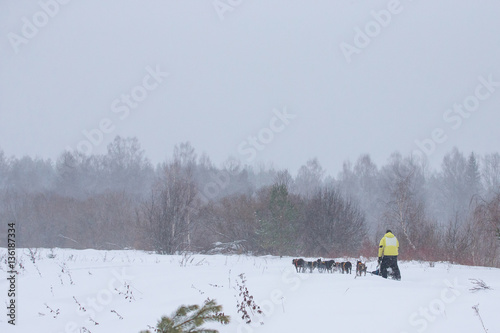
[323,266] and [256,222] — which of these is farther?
[256,222]

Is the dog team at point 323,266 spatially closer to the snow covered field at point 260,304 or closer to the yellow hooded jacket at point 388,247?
the yellow hooded jacket at point 388,247

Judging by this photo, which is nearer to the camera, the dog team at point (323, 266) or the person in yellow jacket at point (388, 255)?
the person in yellow jacket at point (388, 255)

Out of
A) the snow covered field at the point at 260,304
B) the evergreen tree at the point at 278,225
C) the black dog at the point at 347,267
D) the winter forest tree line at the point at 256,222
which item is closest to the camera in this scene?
the snow covered field at the point at 260,304

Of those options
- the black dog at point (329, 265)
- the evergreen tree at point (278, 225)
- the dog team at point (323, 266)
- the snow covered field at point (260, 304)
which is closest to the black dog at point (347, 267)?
the dog team at point (323, 266)

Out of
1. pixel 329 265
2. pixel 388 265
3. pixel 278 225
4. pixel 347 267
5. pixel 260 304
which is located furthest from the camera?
pixel 278 225

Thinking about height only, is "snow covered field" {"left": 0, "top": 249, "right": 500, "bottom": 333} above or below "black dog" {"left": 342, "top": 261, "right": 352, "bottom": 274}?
above

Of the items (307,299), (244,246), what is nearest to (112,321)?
(307,299)

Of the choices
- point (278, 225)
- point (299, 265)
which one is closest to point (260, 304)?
point (299, 265)

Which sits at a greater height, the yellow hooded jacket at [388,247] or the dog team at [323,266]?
the yellow hooded jacket at [388,247]

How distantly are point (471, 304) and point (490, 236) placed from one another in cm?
1462

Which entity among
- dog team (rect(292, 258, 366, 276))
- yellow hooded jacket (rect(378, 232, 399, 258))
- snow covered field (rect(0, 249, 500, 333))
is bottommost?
dog team (rect(292, 258, 366, 276))

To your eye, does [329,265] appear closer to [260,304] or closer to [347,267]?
[347,267]

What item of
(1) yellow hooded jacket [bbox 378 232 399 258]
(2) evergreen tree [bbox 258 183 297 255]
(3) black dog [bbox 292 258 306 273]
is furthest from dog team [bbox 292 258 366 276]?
(2) evergreen tree [bbox 258 183 297 255]

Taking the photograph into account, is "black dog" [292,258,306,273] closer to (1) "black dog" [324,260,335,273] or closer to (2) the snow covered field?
(1) "black dog" [324,260,335,273]
